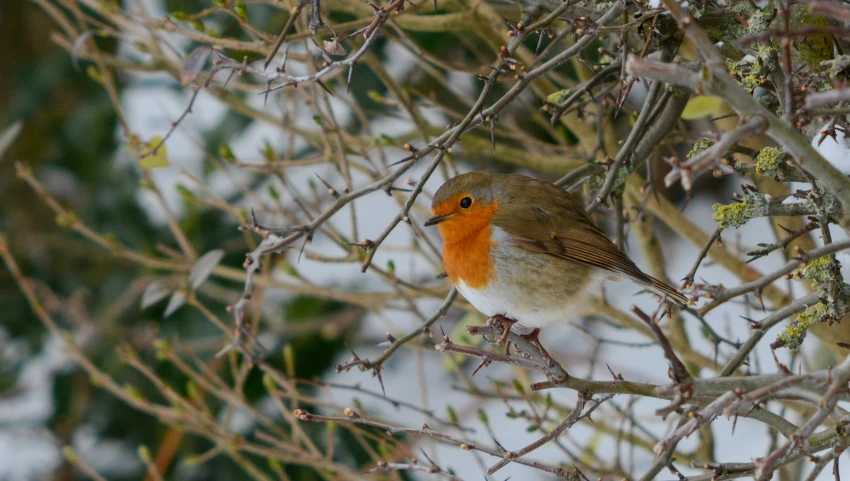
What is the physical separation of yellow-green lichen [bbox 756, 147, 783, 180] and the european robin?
24.0 inches

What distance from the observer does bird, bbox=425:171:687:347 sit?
2.62 metres

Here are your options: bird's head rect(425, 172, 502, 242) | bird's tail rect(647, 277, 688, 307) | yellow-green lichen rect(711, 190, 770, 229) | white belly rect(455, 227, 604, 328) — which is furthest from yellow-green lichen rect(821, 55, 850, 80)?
bird's head rect(425, 172, 502, 242)

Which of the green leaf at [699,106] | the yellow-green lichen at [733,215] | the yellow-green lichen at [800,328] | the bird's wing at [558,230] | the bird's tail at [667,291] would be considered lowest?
the yellow-green lichen at [800,328]

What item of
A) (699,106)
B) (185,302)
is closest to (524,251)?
(699,106)

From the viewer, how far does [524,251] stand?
2.67 m

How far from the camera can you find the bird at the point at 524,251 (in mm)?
2615

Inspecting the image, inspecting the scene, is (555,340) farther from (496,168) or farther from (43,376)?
(43,376)

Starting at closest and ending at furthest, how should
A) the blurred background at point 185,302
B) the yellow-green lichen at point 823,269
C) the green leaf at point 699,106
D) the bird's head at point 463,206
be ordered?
1. the yellow-green lichen at point 823,269
2. the green leaf at point 699,106
3. the bird's head at point 463,206
4. the blurred background at point 185,302

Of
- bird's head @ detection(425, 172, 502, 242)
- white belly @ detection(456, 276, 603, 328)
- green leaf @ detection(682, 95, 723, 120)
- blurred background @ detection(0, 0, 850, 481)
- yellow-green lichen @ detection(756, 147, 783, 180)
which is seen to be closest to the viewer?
yellow-green lichen @ detection(756, 147, 783, 180)

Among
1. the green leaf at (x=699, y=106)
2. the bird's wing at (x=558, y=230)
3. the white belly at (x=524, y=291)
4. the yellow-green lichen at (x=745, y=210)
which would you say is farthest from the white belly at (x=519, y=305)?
the yellow-green lichen at (x=745, y=210)

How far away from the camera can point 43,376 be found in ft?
16.8

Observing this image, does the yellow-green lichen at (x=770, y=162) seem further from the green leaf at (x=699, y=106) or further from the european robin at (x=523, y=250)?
the european robin at (x=523, y=250)

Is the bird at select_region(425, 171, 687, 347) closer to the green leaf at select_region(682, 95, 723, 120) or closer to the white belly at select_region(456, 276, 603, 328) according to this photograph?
the white belly at select_region(456, 276, 603, 328)

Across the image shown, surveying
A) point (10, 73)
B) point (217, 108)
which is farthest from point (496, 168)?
point (10, 73)
